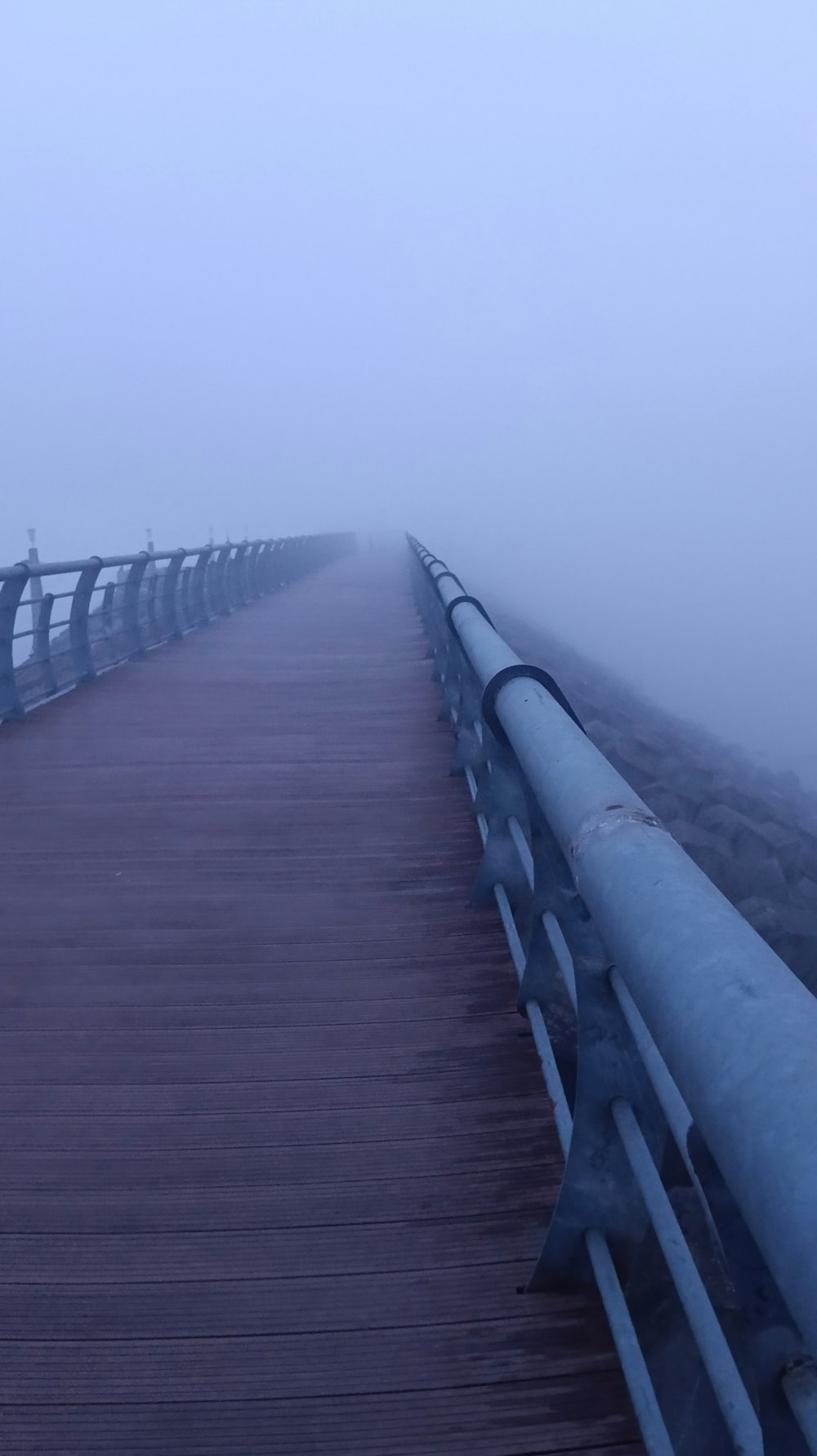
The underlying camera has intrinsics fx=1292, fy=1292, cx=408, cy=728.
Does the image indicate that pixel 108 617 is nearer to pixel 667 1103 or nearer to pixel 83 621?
pixel 83 621

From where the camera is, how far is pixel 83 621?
1116 centimetres

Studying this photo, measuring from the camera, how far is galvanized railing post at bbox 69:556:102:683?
1084 cm

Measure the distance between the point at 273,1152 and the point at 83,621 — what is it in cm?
852

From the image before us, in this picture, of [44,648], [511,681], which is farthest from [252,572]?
[511,681]

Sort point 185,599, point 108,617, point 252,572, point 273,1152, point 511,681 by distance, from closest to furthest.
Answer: point 273,1152 → point 511,681 → point 108,617 → point 185,599 → point 252,572

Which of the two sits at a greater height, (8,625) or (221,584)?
(8,625)

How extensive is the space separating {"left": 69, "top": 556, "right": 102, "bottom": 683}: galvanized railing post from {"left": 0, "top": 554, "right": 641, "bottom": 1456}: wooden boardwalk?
15.1 feet

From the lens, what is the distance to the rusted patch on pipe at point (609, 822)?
6.48 ft

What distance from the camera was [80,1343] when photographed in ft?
8.53

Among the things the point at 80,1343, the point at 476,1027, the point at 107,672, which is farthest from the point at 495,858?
the point at 107,672

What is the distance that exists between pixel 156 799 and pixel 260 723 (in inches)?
102

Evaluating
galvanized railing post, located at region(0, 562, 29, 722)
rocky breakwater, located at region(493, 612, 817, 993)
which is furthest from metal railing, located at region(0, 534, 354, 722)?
rocky breakwater, located at region(493, 612, 817, 993)

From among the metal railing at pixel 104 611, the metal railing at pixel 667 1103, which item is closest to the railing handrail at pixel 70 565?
the metal railing at pixel 104 611

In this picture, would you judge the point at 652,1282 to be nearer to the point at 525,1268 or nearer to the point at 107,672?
the point at 525,1268
